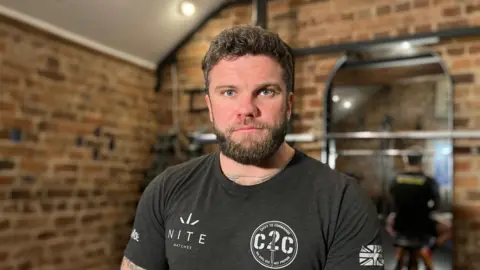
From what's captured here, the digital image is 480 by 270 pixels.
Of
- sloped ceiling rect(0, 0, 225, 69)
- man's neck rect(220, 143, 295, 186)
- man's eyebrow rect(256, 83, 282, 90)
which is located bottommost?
man's neck rect(220, 143, 295, 186)

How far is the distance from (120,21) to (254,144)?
7.13ft

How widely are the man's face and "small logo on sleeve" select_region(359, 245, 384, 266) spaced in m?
0.34

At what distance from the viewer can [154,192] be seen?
131cm

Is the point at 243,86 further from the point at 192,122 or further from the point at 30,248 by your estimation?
the point at 192,122

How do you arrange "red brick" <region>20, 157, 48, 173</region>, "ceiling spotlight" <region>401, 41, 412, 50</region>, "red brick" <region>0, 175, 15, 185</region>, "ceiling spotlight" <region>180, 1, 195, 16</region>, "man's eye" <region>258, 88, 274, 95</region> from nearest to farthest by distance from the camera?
"man's eye" <region>258, 88, 274, 95</region>, "red brick" <region>0, 175, 15, 185</region>, "red brick" <region>20, 157, 48, 173</region>, "ceiling spotlight" <region>401, 41, 412, 50</region>, "ceiling spotlight" <region>180, 1, 195, 16</region>

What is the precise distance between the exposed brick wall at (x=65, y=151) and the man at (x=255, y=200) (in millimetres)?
1517

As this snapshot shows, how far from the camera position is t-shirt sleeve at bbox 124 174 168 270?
125 centimetres

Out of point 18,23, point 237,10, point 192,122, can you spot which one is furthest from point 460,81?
point 18,23

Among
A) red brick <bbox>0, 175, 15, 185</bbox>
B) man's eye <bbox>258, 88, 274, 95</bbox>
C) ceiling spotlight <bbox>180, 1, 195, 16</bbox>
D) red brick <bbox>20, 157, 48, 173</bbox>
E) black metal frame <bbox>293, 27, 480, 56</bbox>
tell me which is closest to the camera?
man's eye <bbox>258, 88, 274, 95</bbox>

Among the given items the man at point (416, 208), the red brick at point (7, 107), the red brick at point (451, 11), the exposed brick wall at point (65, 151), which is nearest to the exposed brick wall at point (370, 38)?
the red brick at point (451, 11)

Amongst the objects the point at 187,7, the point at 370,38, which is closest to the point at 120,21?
the point at 187,7

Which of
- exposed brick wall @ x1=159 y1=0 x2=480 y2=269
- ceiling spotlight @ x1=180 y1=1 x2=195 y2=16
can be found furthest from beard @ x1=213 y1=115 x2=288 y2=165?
ceiling spotlight @ x1=180 y1=1 x2=195 y2=16

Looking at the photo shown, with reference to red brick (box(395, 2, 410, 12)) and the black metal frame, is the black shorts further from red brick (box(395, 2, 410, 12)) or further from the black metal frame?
red brick (box(395, 2, 410, 12))

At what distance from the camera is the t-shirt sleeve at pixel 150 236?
1.25 metres
